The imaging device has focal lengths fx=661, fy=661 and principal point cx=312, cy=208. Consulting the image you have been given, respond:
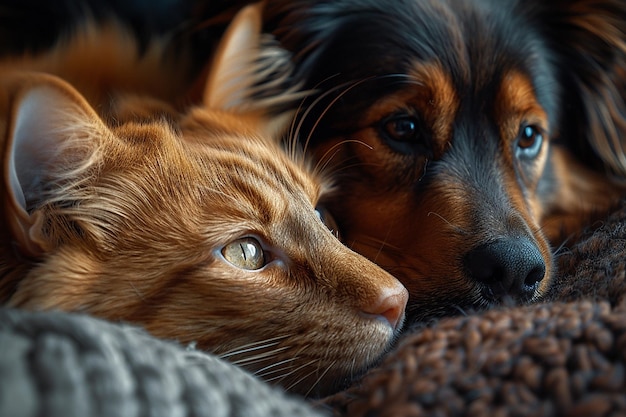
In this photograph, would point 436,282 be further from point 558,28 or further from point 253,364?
point 558,28

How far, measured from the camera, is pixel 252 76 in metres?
1.84

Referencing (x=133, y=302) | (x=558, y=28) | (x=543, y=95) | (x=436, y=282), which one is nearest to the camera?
(x=133, y=302)

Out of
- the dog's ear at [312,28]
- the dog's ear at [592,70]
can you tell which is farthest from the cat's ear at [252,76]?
the dog's ear at [592,70]

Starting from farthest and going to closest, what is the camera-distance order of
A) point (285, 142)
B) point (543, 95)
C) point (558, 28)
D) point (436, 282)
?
point (558, 28) < point (543, 95) < point (285, 142) < point (436, 282)

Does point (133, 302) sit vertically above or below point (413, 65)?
below

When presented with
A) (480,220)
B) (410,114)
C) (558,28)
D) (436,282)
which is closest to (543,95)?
(558,28)

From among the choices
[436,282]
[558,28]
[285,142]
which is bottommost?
[436,282]

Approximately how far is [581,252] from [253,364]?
850 millimetres

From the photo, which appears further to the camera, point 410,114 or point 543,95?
point 543,95

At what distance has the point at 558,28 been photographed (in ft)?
7.02

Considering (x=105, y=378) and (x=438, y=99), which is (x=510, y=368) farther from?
(x=438, y=99)

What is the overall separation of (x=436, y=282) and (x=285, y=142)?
0.55 metres

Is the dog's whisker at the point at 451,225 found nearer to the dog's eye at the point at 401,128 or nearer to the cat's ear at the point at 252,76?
the dog's eye at the point at 401,128

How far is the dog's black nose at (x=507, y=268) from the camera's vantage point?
1481mm
